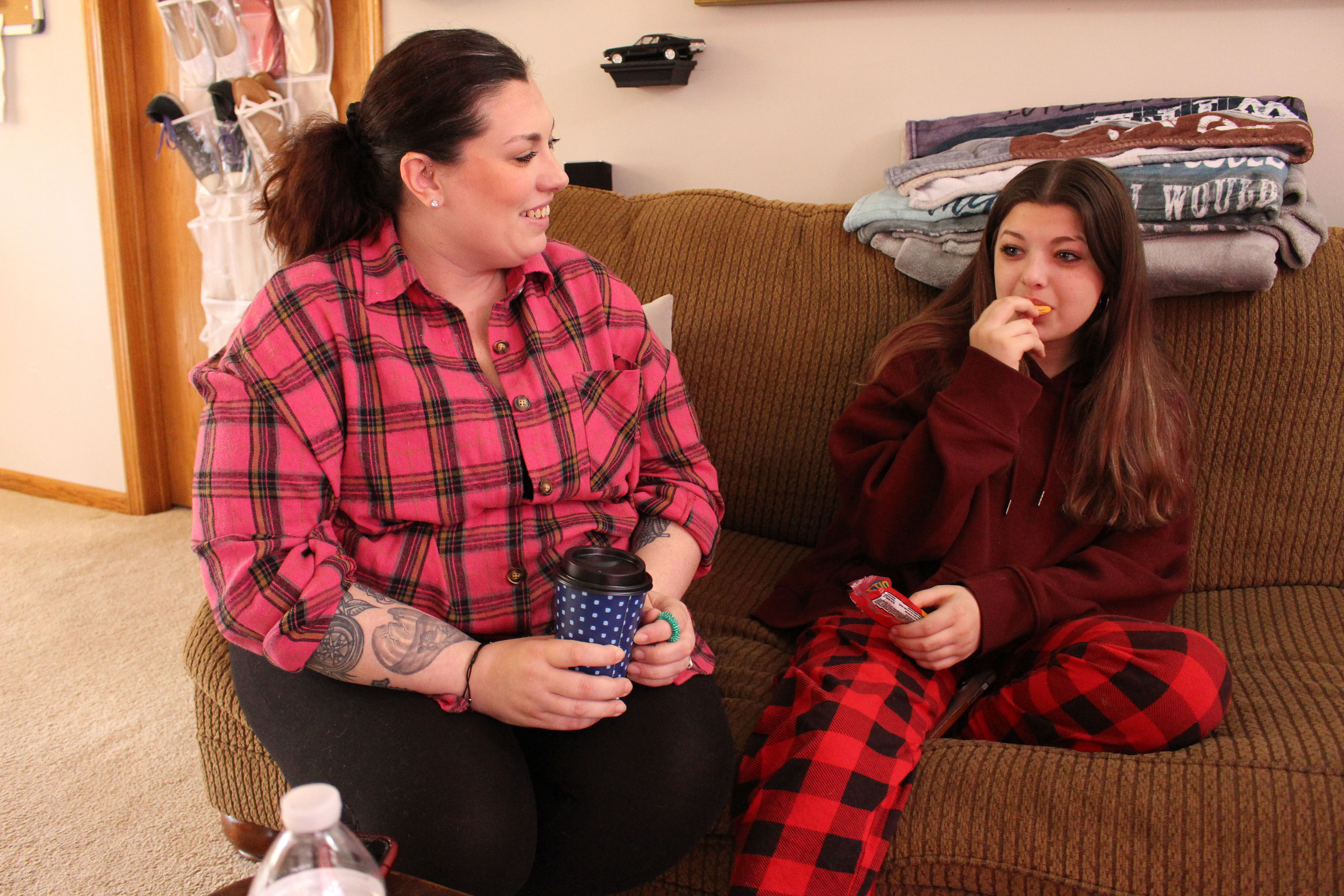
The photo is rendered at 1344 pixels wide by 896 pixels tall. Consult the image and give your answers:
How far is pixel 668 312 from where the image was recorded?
159 centimetres

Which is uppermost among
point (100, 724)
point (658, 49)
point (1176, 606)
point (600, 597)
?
point (658, 49)

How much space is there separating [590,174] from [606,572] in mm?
1416

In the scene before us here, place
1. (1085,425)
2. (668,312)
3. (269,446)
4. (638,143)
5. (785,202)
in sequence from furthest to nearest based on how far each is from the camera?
(638,143) < (785,202) < (668,312) < (1085,425) < (269,446)

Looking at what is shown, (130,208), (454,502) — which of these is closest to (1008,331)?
(454,502)

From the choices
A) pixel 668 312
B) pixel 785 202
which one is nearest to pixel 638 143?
pixel 785 202

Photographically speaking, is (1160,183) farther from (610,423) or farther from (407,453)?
(407,453)

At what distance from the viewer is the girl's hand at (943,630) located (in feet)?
3.60

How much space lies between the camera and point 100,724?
1731 mm

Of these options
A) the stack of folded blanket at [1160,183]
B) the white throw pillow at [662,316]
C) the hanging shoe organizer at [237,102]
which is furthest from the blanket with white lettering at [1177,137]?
the hanging shoe organizer at [237,102]

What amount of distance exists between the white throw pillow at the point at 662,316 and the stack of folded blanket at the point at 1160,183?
360 millimetres

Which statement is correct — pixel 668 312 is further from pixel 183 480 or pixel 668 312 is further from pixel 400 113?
pixel 183 480

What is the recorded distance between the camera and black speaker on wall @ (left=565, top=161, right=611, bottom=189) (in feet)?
6.71

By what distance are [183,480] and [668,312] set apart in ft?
6.85

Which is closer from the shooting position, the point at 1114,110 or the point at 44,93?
the point at 1114,110
